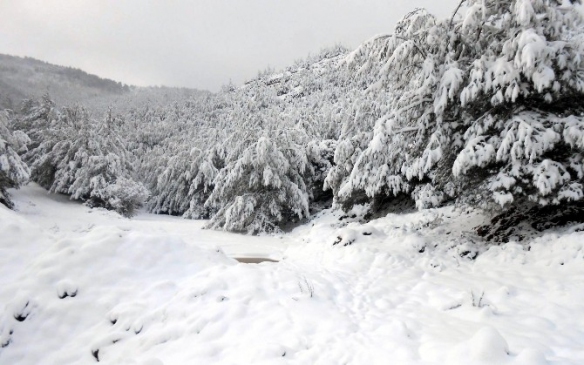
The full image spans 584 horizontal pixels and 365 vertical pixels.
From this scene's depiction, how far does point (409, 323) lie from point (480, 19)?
6459 mm

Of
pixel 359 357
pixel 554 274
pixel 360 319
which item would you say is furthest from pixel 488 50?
pixel 359 357

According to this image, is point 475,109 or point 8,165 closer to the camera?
point 475,109

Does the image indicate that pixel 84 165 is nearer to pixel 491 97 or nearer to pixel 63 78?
pixel 491 97

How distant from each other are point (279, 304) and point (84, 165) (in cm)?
2469

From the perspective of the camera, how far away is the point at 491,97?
680 centimetres

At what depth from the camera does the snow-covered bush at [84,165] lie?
23672 millimetres

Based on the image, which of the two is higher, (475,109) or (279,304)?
(475,109)

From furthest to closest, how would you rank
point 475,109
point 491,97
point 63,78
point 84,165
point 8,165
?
1. point 63,78
2. point 84,165
3. point 8,165
4. point 475,109
5. point 491,97

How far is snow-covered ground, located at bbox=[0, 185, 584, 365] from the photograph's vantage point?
371 centimetres

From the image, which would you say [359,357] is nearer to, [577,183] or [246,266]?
[246,266]

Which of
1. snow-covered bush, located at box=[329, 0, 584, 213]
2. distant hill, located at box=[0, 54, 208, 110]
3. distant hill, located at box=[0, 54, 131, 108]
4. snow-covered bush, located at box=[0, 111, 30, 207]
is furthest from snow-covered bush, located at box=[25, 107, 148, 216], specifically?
distant hill, located at box=[0, 54, 131, 108]

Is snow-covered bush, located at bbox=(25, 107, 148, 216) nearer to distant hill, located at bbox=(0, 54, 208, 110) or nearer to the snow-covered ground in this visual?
the snow-covered ground

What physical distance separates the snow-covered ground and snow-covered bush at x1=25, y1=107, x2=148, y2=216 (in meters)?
18.3

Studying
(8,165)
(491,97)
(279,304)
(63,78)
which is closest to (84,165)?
(8,165)
